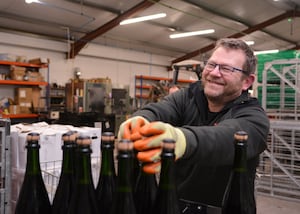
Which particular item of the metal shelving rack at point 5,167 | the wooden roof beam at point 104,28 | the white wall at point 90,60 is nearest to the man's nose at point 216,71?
the metal shelving rack at point 5,167

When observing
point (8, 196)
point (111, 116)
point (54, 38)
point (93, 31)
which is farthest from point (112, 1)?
point (8, 196)

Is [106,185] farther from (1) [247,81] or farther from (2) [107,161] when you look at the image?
(1) [247,81]

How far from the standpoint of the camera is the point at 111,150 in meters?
0.64

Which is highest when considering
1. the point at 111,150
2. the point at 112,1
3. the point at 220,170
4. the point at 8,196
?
the point at 112,1

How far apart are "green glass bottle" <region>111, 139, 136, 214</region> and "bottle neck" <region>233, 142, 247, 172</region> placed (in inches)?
9.2

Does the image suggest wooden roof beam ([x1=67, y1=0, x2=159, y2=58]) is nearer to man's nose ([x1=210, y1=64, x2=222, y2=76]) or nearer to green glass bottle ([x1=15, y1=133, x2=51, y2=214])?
man's nose ([x1=210, y1=64, x2=222, y2=76])

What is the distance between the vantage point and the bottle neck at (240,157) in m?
0.64

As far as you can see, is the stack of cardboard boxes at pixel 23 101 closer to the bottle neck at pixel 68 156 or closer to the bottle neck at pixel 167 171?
the bottle neck at pixel 68 156

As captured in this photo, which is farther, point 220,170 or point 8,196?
point 8,196

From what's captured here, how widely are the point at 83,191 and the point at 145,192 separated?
0.14 m

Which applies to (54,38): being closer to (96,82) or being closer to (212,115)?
(96,82)

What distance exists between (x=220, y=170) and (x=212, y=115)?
0.27m

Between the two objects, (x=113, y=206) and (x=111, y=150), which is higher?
(x=111, y=150)

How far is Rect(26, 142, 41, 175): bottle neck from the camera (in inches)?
27.2
